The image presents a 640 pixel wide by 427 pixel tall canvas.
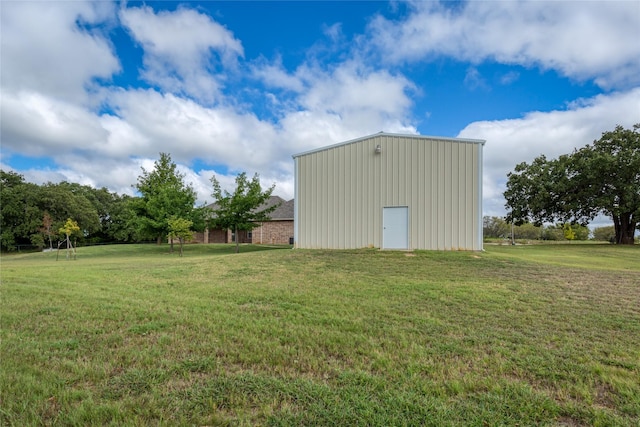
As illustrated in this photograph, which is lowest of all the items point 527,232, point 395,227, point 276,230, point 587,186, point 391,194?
point 527,232

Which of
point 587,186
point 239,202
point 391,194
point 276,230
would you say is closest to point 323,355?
point 391,194

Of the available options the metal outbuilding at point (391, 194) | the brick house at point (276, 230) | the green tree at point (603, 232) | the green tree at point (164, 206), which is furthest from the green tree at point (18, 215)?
the green tree at point (603, 232)

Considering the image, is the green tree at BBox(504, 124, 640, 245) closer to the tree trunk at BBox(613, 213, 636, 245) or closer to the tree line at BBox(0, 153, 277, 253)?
the tree trunk at BBox(613, 213, 636, 245)

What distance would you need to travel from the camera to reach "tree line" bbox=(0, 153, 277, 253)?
66.6 ft

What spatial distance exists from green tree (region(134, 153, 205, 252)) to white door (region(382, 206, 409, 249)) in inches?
554

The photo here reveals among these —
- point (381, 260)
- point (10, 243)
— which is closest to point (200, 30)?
point (381, 260)

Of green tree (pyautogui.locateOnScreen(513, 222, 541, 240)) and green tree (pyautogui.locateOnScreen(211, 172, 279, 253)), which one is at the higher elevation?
green tree (pyautogui.locateOnScreen(211, 172, 279, 253))

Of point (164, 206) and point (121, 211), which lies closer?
point (164, 206)

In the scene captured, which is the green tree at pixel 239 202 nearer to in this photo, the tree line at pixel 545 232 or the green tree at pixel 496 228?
the tree line at pixel 545 232

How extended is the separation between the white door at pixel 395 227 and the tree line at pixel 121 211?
385 inches

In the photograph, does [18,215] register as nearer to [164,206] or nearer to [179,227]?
[164,206]

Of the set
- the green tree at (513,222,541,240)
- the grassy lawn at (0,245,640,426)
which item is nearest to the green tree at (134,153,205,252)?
the grassy lawn at (0,245,640,426)

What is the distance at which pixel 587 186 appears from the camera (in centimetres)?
2316

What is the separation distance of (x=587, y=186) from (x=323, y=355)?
1121 inches
